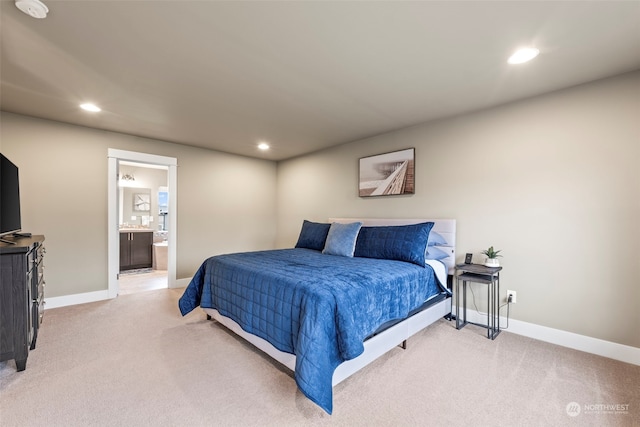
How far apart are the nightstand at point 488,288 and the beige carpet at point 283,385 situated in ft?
0.56

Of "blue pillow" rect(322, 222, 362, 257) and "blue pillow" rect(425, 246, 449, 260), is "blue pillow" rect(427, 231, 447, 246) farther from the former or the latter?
"blue pillow" rect(322, 222, 362, 257)

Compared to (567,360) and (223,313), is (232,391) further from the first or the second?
(567,360)

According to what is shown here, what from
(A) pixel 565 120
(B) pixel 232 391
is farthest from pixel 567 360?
(B) pixel 232 391

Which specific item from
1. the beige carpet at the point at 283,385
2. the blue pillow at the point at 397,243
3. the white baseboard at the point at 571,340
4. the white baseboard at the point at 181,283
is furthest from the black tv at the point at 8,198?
the blue pillow at the point at 397,243

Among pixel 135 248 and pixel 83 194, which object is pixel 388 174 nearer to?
pixel 83 194

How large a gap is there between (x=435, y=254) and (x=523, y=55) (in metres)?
1.95

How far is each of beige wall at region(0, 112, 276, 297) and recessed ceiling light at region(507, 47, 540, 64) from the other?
4.27 m

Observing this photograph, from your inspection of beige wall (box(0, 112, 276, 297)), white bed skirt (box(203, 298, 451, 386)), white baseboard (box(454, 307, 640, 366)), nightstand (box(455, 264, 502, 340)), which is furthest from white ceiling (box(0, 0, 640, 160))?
white baseboard (box(454, 307, 640, 366))

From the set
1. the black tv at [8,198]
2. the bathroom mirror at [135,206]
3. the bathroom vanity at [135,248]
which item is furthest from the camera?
the bathroom mirror at [135,206]

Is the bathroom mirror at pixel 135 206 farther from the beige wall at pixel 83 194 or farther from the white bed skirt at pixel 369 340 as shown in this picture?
the white bed skirt at pixel 369 340

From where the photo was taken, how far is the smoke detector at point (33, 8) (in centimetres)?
148

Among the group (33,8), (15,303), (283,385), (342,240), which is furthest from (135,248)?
(283,385)

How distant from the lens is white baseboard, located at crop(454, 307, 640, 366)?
7.14ft

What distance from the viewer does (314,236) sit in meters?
3.86
